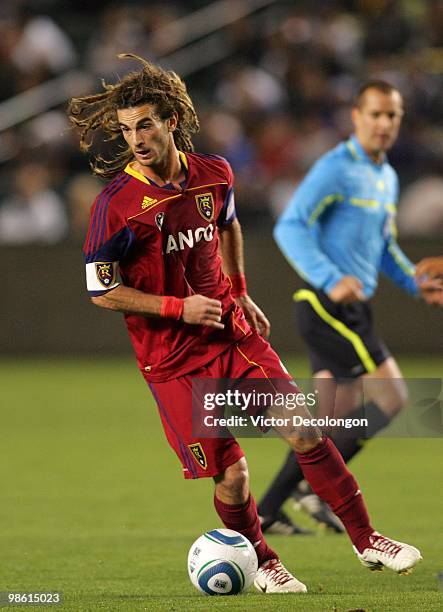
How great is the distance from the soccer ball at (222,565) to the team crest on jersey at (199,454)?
311 millimetres

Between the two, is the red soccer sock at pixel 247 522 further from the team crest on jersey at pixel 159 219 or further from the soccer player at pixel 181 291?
the team crest on jersey at pixel 159 219

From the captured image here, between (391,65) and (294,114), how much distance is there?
1460 mm

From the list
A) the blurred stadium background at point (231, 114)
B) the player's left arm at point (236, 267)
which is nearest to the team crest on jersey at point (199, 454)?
the player's left arm at point (236, 267)

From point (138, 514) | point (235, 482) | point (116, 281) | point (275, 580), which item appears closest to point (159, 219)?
point (116, 281)

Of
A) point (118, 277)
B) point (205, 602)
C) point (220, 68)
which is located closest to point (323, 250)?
point (118, 277)

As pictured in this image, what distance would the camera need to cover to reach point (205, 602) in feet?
16.6

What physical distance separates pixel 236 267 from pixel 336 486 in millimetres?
1166

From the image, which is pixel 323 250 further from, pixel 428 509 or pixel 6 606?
pixel 6 606

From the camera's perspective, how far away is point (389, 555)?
205 inches

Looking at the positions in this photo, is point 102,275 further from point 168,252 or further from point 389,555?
point 389,555

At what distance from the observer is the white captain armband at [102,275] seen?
5.25 metres

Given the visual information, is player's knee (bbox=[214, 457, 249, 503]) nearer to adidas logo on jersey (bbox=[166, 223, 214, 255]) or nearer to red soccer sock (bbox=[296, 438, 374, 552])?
red soccer sock (bbox=[296, 438, 374, 552])

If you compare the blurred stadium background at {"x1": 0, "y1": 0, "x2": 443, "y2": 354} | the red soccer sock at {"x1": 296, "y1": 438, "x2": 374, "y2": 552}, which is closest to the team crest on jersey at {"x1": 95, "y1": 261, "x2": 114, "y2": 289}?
the red soccer sock at {"x1": 296, "y1": 438, "x2": 374, "y2": 552}

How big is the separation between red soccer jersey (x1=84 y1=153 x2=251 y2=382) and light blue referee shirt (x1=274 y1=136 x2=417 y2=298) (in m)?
1.51
